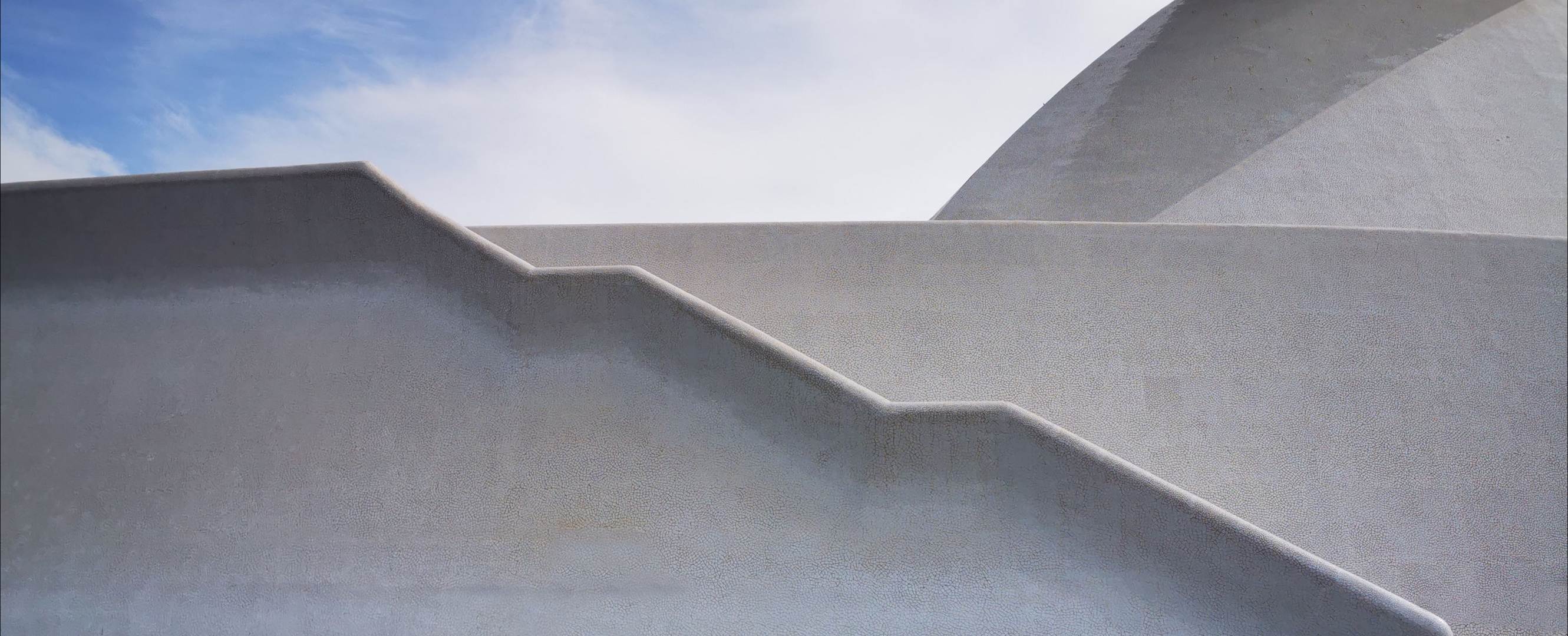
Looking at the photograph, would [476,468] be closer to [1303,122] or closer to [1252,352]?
[1252,352]

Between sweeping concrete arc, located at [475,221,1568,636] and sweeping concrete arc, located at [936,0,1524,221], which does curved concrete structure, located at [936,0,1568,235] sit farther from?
sweeping concrete arc, located at [475,221,1568,636]

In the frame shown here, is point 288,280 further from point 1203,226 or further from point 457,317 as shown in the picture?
point 1203,226

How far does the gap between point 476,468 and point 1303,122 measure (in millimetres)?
9001

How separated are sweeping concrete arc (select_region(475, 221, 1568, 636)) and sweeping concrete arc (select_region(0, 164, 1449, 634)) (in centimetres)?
192

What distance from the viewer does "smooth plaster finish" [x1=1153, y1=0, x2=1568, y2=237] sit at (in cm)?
889

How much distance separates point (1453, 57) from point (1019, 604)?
9923 mm

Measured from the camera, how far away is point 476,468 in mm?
4273

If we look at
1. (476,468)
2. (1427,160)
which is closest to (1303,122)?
(1427,160)

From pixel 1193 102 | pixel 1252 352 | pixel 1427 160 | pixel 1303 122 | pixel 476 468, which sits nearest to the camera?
pixel 476 468

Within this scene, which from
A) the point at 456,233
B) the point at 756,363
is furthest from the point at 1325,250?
the point at 456,233

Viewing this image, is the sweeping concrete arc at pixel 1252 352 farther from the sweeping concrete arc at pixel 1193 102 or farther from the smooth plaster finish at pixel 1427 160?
the sweeping concrete arc at pixel 1193 102

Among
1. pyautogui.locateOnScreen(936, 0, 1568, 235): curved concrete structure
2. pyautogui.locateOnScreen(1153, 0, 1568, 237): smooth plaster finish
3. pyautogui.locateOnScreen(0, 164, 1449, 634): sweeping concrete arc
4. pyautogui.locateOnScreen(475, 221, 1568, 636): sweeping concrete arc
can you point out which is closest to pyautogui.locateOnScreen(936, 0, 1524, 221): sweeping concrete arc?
pyautogui.locateOnScreen(936, 0, 1568, 235): curved concrete structure

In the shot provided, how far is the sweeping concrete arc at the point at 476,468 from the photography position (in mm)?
3875

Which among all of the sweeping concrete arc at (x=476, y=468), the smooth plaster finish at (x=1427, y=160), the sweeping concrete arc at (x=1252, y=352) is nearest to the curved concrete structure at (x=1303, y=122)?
the smooth plaster finish at (x=1427, y=160)
